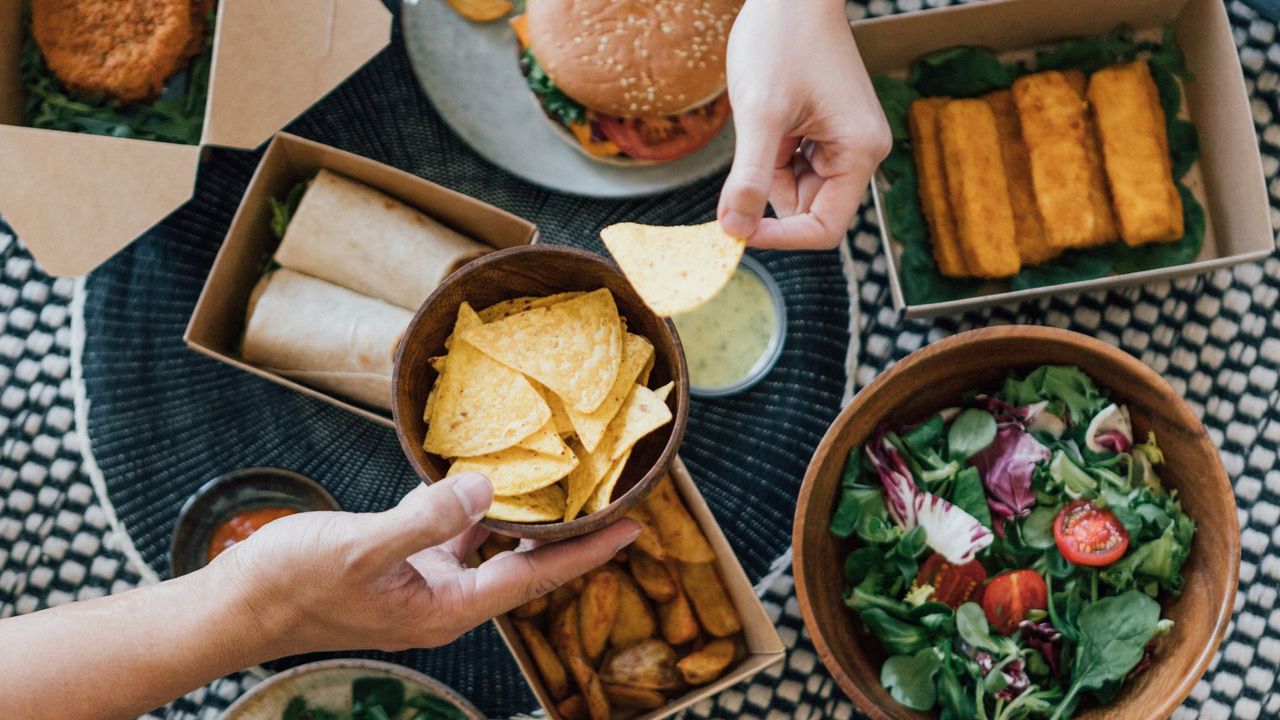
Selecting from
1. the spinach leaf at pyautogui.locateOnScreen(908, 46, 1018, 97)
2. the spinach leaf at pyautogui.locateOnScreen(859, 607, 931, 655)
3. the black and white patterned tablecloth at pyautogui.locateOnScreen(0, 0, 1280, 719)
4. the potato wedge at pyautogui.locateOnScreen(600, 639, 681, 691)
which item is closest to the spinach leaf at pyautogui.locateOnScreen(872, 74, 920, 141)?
the spinach leaf at pyautogui.locateOnScreen(908, 46, 1018, 97)

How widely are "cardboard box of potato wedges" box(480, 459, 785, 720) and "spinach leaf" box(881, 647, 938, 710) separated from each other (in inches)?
6.5

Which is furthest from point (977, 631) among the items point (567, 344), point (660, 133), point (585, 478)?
point (660, 133)

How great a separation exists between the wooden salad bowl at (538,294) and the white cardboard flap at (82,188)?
0.49 metres

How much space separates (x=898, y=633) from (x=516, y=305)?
28.4 inches

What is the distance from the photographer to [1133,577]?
1.45m

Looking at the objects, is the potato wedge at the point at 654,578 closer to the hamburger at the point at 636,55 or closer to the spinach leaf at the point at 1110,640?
the spinach leaf at the point at 1110,640

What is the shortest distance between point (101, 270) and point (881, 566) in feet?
4.38

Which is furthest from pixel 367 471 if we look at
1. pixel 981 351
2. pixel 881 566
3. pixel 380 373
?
pixel 981 351

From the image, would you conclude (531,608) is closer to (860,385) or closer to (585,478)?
(585,478)

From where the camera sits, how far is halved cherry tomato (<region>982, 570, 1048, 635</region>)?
4.84ft

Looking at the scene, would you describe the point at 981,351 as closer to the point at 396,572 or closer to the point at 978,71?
the point at 978,71

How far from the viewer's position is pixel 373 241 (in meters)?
1.65

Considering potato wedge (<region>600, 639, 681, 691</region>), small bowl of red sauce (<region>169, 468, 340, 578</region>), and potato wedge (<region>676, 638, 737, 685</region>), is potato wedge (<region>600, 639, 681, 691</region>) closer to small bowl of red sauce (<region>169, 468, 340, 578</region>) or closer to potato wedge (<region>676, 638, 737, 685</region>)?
potato wedge (<region>676, 638, 737, 685</region>)

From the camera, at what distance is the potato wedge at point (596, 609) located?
4.93ft
